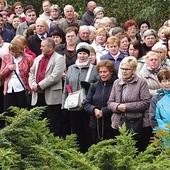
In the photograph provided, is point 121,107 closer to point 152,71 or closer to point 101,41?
point 152,71

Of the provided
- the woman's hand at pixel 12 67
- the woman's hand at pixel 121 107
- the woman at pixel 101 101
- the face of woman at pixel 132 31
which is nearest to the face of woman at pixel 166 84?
the woman's hand at pixel 121 107

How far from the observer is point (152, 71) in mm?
10586

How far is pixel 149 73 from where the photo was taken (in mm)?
10578

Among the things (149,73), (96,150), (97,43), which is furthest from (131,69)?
(96,150)

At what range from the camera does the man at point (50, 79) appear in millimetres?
11695

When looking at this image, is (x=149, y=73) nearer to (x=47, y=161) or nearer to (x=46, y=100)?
(x=46, y=100)

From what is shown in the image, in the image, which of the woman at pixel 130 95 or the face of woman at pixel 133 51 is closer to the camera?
the woman at pixel 130 95

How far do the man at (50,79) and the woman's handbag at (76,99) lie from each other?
630 mm

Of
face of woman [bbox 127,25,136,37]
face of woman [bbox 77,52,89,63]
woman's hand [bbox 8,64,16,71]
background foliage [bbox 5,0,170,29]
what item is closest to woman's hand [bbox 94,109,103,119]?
face of woman [bbox 77,52,89,63]

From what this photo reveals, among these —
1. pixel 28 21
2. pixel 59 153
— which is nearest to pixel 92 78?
pixel 59 153

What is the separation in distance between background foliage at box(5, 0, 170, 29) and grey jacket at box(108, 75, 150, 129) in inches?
336

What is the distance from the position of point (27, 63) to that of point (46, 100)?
0.93 metres

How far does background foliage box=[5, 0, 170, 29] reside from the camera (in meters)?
18.3

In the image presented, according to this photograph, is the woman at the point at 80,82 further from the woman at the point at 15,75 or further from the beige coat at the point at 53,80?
the woman at the point at 15,75
